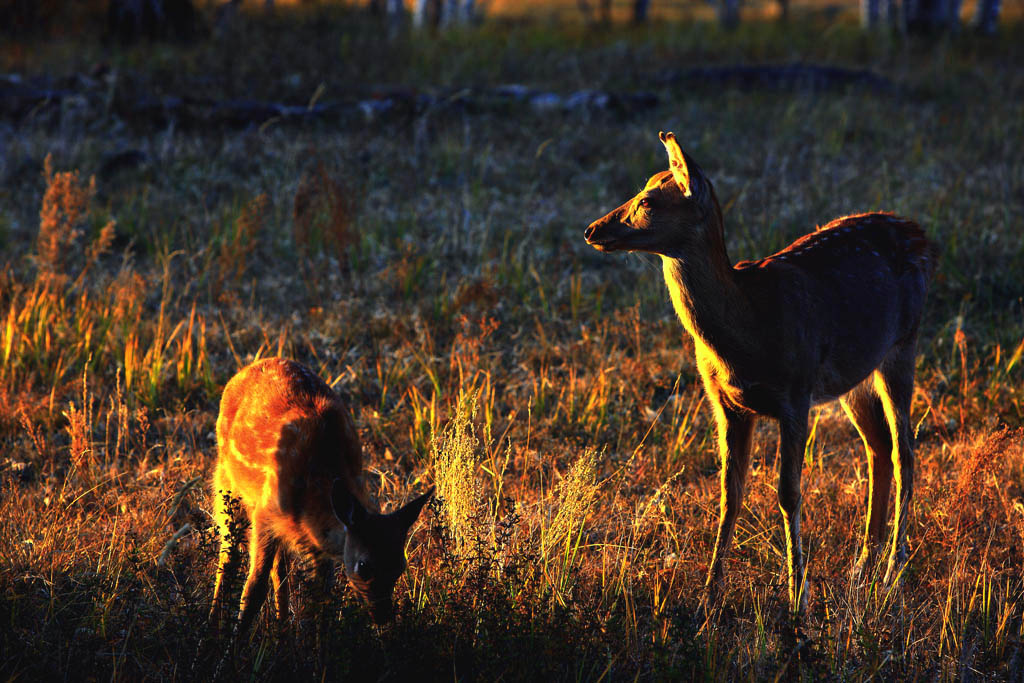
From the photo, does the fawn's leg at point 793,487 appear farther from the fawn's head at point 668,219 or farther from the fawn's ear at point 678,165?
the fawn's ear at point 678,165

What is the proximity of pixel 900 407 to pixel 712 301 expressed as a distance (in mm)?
1670

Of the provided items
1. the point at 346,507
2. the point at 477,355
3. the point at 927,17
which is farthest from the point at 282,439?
the point at 927,17

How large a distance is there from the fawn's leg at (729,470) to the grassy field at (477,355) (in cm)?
21

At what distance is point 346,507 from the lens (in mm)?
3916

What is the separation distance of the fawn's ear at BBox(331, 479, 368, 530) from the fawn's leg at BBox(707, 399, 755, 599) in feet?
6.11

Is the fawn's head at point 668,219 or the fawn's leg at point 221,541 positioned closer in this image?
the fawn's leg at point 221,541

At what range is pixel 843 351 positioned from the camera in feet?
15.9

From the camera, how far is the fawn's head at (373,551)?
152 inches

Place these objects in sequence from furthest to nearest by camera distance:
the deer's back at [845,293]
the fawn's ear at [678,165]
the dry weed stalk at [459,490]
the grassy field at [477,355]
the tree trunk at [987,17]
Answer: the tree trunk at [987,17]
the deer's back at [845,293]
the dry weed stalk at [459,490]
the grassy field at [477,355]
the fawn's ear at [678,165]

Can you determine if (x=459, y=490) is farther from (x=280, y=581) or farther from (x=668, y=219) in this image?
(x=668, y=219)

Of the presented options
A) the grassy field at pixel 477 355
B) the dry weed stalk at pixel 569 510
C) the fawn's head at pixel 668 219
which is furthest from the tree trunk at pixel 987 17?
the dry weed stalk at pixel 569 510

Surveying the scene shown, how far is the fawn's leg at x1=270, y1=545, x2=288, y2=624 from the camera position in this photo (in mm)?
4562

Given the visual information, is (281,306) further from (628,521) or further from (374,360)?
(628,521)

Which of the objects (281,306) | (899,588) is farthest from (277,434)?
(281,306)
